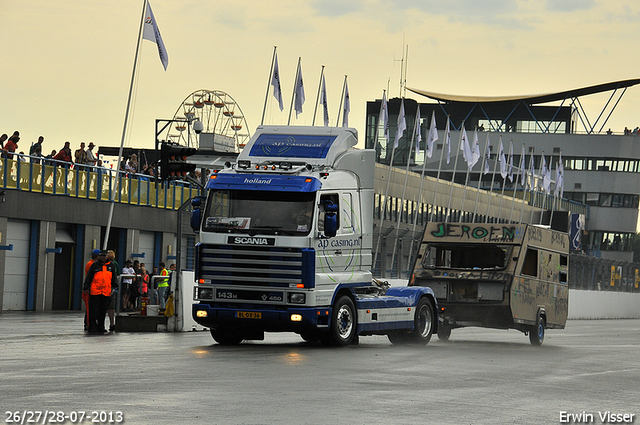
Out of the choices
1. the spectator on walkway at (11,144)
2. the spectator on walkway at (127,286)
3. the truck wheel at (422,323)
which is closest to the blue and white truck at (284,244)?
the truck wheel at (422,323)

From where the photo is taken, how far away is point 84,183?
35281mm

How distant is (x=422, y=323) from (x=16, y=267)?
16.2m

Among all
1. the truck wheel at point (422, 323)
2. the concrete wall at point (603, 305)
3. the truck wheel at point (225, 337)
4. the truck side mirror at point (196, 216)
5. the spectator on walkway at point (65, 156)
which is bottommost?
the concrete wall at point (603, 305)

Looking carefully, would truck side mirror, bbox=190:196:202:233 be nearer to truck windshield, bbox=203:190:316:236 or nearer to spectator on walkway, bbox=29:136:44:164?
truck windshield, bbox=203:190:316:236

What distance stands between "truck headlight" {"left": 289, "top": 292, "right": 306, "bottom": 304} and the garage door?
667 inches

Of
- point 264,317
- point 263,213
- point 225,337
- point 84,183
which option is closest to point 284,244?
point 263,213

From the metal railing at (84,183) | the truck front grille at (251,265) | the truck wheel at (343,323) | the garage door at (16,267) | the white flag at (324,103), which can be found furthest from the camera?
the white flag at (324,103)

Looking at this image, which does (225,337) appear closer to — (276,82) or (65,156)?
(65,156)

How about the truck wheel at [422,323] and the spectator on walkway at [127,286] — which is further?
the spectator on walkway at [127,286]

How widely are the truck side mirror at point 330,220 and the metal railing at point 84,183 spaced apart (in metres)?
12.8

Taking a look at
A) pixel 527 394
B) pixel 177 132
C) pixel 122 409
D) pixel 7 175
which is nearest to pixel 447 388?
pixel 527 394

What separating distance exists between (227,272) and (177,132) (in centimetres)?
3817

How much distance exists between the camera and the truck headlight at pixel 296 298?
1820cm

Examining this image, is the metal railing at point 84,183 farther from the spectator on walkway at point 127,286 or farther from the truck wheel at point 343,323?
the truck wheel at point 343,323
